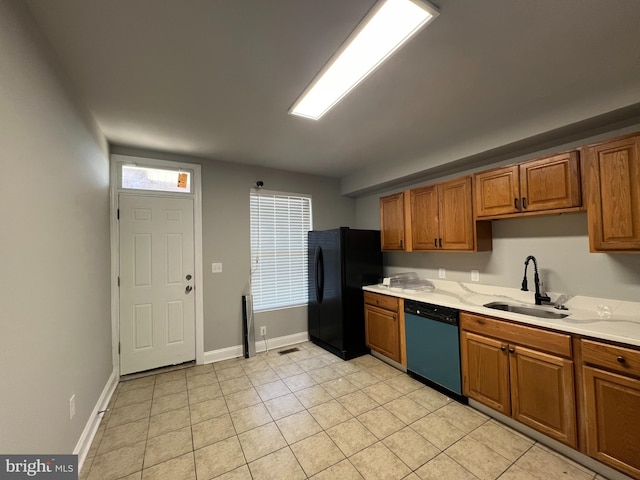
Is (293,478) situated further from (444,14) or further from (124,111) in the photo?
(124,111)

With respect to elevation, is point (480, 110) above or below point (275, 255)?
above

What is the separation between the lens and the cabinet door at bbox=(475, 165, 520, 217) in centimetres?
230

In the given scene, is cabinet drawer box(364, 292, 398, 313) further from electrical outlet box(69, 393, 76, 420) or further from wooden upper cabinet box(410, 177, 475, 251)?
electrical outlet box(69, 393, 76, 420)

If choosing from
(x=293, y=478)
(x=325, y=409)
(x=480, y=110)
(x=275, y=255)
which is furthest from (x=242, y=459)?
(x=480, y=110)

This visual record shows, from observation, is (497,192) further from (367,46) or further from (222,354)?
(222,354)

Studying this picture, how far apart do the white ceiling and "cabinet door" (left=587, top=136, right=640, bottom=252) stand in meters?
0.32

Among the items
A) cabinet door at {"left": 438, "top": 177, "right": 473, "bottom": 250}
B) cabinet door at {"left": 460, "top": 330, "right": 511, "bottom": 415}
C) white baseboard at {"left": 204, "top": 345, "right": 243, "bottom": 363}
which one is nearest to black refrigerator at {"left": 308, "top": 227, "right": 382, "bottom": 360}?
cabinet door at {"left": 438, "top": 177, "right": 473, "bottom": 250}

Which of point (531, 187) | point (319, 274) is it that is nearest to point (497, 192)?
point (531, 187)

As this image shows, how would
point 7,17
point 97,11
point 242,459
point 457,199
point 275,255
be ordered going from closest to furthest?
point 7,17, point 97,11, point 242,459, point 457,199, point 275,255

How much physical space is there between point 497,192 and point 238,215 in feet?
9.84

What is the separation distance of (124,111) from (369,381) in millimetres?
3431

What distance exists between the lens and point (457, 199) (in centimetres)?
278

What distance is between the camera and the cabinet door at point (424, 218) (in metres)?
3.02

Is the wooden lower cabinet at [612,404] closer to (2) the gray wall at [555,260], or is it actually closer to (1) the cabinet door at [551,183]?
(2) the gray wall at [555,260]
